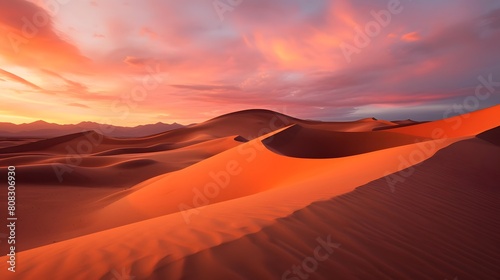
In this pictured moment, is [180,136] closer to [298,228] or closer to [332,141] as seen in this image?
[332,141]

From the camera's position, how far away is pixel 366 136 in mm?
20938

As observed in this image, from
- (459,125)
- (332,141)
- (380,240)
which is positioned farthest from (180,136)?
(380,240)

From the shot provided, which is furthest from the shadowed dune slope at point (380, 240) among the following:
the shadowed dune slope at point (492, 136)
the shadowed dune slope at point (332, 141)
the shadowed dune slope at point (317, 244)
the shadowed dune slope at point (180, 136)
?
the shadowed dune slope at point (180, 136)

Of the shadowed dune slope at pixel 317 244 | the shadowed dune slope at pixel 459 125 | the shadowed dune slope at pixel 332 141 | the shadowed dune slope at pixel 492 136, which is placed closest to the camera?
the shadowed dune slope at pixel 317 244

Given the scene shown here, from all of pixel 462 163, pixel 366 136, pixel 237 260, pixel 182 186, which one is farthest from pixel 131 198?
pixel 366 136

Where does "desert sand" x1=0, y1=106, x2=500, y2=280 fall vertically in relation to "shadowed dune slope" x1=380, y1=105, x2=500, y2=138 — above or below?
below

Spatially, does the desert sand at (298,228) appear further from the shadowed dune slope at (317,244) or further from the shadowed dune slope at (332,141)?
the shadowed dune slope at (332,141)

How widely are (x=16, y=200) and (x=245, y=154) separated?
9.24 meters

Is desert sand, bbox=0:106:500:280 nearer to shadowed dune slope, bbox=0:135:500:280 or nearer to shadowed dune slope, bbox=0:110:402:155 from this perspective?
shadowed dune slope, bbox=0:135:500:280

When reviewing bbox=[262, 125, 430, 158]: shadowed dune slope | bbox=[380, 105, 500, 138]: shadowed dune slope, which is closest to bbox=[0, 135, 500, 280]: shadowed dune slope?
bbox=[262, 125, 430, 158]: shadowed dune slope

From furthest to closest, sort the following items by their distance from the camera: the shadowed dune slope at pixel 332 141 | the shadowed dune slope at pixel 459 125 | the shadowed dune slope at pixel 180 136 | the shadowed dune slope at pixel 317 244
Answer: the shadowed dune slope at pixel 180 136 < the shadowed dune slope at pixel 459 125 < the shadowed dune slope at pixel 332 141 < the shadowed dune slope at pixel 317 244

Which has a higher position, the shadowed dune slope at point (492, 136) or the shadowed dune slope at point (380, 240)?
the shadowed dune slope at point (492, 136)

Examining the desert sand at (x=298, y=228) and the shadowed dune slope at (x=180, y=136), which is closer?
the desert sand at (x=298, y=228)

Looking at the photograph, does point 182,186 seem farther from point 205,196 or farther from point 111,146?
point 111,146
